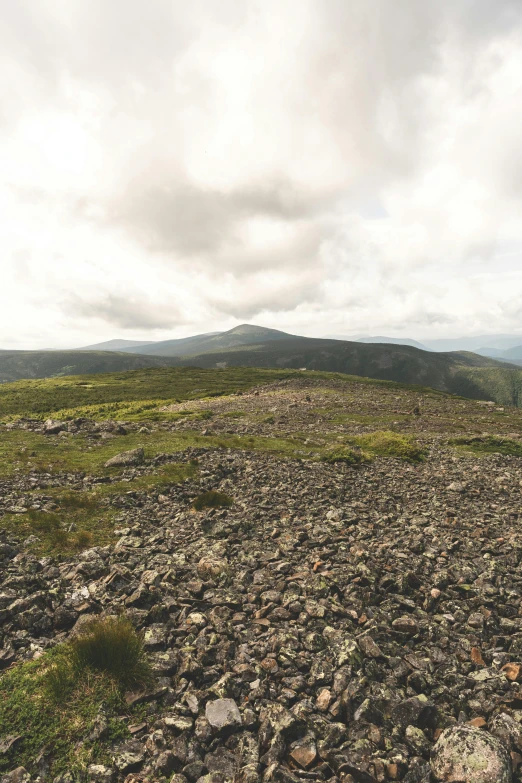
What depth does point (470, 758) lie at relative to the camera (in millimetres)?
5379

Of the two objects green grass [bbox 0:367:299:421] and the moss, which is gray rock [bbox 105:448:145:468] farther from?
green grass [bbox 0:367:299:421]

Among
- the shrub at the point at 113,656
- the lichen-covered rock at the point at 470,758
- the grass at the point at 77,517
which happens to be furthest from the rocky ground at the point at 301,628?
the grass at the point at 77,517

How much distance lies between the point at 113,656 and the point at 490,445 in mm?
36746

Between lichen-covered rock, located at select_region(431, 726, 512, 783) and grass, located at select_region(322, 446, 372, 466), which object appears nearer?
lichen-covered rock, located at select_region(431, 726, 512, 783)

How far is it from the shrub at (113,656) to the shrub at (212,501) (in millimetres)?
9536

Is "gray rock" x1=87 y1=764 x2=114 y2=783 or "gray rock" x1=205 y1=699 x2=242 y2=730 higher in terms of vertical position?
"gray rock" x1=87 y1=764 x2=114 y2=783

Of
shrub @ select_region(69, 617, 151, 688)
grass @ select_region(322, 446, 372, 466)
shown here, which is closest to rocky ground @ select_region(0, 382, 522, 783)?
shrub @ select_region(69, 617, 151, 688)

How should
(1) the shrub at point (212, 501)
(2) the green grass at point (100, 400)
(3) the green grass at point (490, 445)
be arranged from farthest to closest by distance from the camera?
(2) the green grass at point (100, 400) < (3) the green grass at point (490, 445) < (1) the shrub at point (212, 501)

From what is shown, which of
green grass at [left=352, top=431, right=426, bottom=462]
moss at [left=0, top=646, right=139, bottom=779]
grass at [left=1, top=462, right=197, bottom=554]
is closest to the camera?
moss at [left=0, top=646, right=139, bottom=779]

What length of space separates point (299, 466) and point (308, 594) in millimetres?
15542

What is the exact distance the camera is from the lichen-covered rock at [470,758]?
516 centimetres

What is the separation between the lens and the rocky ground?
564cm

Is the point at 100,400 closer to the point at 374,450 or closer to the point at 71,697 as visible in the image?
the point at 374,450

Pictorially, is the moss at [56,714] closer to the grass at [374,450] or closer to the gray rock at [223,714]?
the gray rock at [223,714]
